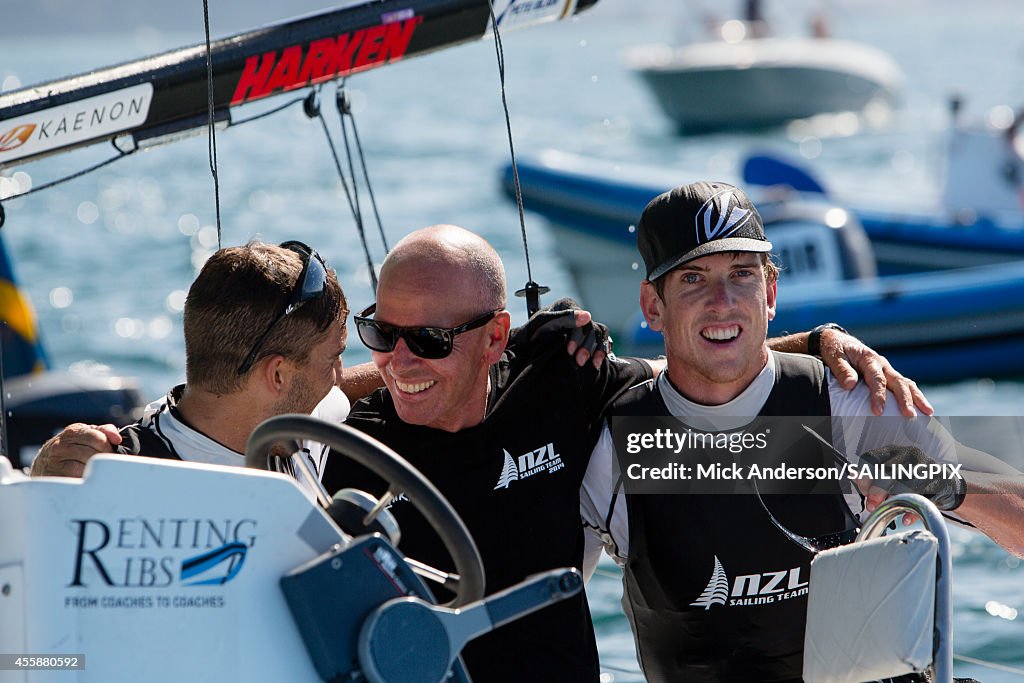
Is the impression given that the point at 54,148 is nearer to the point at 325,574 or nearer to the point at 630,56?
the point at 325,574

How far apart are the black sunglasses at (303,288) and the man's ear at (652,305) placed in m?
0.70

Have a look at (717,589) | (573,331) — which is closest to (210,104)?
(573,331)

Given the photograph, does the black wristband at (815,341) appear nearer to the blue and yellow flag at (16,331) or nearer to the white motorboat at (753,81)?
the blue and yellow flag at (16,331)

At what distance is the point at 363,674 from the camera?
167 cm

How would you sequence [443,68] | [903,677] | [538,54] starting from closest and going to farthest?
[903,677]
[443,68]
[538,54]

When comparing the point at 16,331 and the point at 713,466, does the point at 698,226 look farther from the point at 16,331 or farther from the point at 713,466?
the point at 16,331

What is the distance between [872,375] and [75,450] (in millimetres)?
1538

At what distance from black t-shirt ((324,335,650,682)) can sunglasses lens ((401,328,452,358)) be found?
6.3 inches

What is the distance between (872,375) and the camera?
8.04ft

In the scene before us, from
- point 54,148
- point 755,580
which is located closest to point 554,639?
point 755,580

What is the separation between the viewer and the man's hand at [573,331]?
2555 millimetres

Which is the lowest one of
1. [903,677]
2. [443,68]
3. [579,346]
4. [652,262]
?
[903,677]

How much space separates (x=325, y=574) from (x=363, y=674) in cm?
15

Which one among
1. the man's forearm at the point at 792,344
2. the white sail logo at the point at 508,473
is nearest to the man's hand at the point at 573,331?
the white sail logo at the point at 508,473
